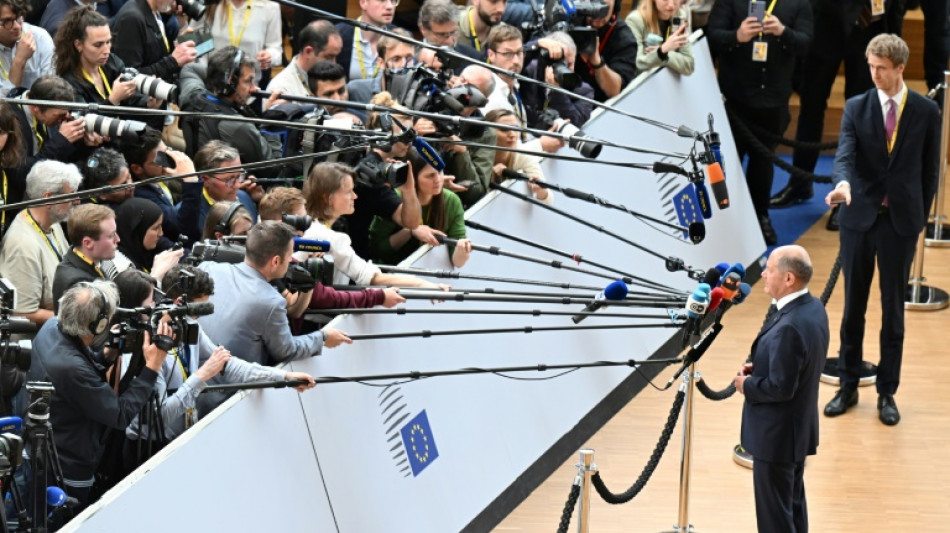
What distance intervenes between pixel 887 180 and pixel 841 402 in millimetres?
1265

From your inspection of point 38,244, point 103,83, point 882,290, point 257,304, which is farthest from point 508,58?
point 38,244

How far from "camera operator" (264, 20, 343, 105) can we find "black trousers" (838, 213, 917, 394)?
2927 millimetres

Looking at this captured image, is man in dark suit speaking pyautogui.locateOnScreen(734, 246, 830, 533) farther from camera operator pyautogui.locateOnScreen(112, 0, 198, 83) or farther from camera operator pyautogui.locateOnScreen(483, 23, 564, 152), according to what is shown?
camera operator pyautogui.locateOnScreen(112, 0, 198, 83)

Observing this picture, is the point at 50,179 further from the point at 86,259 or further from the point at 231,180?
the point at 231,180

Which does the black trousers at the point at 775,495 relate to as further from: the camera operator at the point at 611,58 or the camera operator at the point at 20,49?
the camera operator at the point at 20,49

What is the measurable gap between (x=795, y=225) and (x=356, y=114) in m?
4.82

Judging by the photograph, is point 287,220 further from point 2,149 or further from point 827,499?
point 827,499

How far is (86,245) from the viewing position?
223 inches

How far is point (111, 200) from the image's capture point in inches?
249

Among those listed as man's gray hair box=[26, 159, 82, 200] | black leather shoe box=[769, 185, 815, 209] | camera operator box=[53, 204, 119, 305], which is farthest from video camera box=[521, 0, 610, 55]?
camera operator box=[53, 204, 119, 305]

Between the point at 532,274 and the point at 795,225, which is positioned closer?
the point at 532,274

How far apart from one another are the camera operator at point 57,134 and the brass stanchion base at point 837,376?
174 inches

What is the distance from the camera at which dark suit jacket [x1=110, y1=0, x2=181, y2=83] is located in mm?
7691

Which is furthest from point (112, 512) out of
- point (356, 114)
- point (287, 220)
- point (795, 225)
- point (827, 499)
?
point (795, 225)
